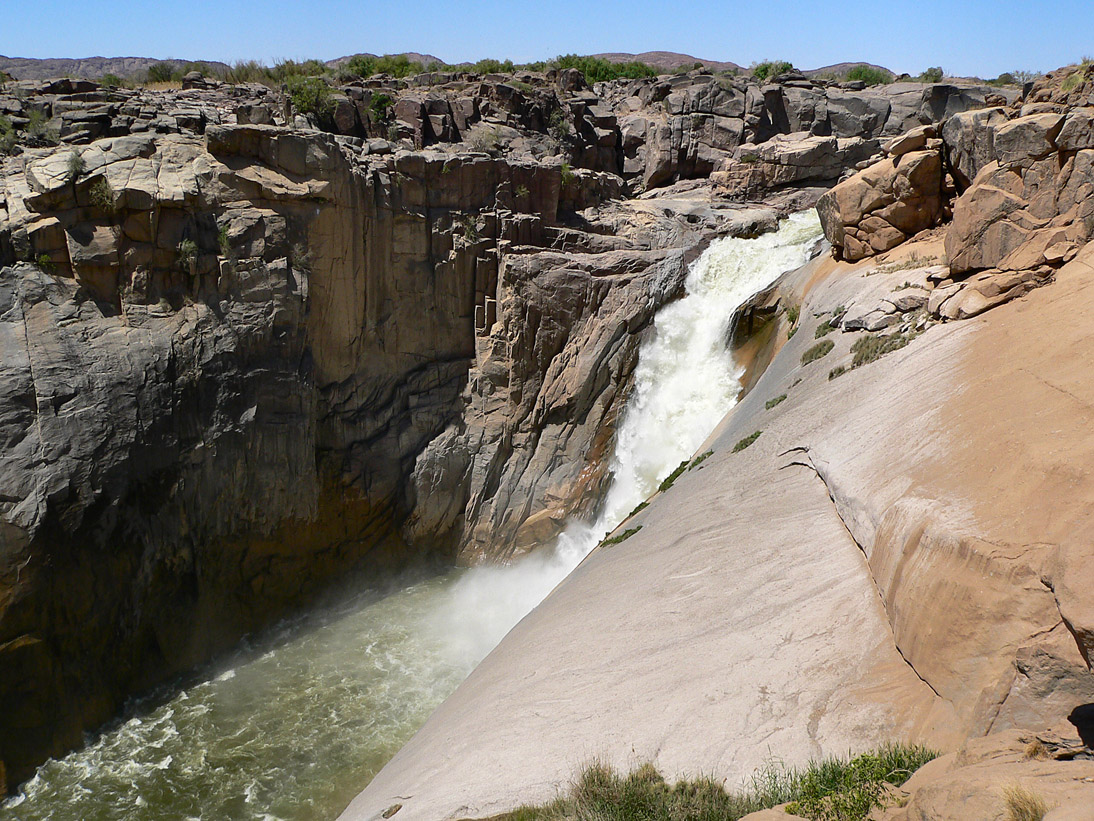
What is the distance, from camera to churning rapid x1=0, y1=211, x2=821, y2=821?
1390cm

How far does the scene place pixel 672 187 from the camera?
3209cm

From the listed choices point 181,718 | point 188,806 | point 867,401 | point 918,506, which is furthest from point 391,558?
point 918,506

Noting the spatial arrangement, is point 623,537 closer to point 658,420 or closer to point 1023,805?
point 658,420

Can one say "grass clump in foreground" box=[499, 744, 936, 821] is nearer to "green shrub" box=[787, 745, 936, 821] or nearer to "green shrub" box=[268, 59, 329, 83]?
"green shrub" box=[787, 745, 936, 821]

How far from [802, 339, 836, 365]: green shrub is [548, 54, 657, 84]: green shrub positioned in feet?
113

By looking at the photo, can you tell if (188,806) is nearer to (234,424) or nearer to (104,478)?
(104,478)

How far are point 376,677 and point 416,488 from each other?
6.17 m

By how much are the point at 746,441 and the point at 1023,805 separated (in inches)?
400

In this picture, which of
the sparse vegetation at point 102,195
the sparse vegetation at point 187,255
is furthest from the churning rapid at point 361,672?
the sparse vegetation at point 102,195

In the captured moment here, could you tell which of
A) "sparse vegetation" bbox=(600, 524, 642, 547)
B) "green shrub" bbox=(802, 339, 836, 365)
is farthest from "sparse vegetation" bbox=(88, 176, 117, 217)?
"green shrub" bbox=(802, 339, 836, 365)

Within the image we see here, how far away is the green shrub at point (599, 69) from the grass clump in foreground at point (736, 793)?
147ft

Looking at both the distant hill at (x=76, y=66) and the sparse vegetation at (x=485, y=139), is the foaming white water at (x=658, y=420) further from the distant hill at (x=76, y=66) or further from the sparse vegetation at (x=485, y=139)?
the distant hill at (x=76, y=66)

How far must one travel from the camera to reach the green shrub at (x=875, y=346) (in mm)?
13570

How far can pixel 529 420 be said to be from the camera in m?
22.0
